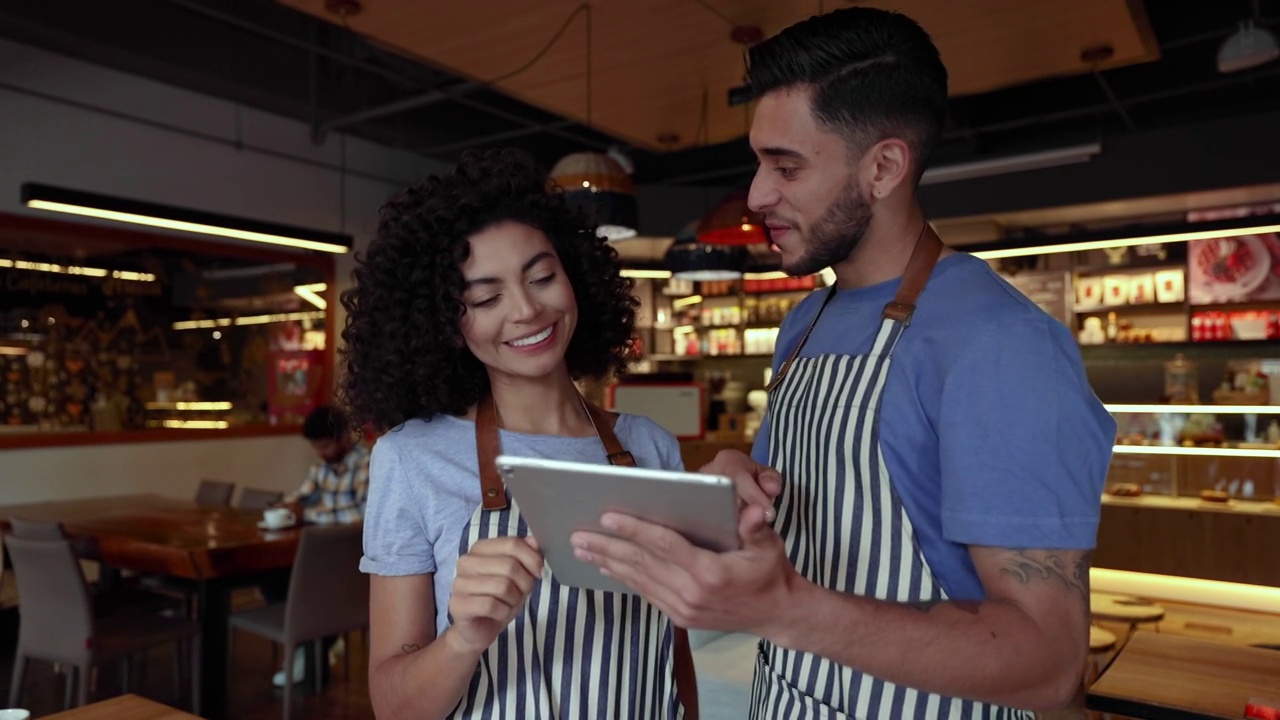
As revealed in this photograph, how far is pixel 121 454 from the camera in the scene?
673 cm

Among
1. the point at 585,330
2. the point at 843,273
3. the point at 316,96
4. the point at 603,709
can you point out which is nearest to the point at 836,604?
the point at 603,709

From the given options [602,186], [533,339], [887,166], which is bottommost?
[533,339]

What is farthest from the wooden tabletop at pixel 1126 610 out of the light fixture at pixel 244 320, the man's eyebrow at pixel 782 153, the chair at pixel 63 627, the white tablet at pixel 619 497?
the light fixture at pixel 244 320

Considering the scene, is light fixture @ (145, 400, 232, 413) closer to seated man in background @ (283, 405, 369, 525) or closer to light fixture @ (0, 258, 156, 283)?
light fixture @ (0, 258, 156, 283)

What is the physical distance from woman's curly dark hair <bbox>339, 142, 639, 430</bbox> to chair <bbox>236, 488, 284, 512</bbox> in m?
4.75

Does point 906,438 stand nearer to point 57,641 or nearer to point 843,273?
point 843,273

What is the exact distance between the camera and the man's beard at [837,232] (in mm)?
1439

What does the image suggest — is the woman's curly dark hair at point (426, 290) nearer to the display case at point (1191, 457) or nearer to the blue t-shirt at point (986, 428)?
the blue t-shirt at point (986, 428)

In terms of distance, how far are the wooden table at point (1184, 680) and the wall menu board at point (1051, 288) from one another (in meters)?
5.28

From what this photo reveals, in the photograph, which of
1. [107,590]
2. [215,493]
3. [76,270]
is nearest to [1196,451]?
[215,493]

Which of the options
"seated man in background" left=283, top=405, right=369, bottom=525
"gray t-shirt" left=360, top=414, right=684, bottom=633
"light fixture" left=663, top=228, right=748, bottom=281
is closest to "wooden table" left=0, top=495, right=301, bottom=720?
"seated man in background" left=283, top=405, right=369, bottom=525

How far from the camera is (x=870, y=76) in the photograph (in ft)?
4.63

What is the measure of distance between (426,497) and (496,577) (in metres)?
0.34

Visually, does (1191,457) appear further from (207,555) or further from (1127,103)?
(207,555)
